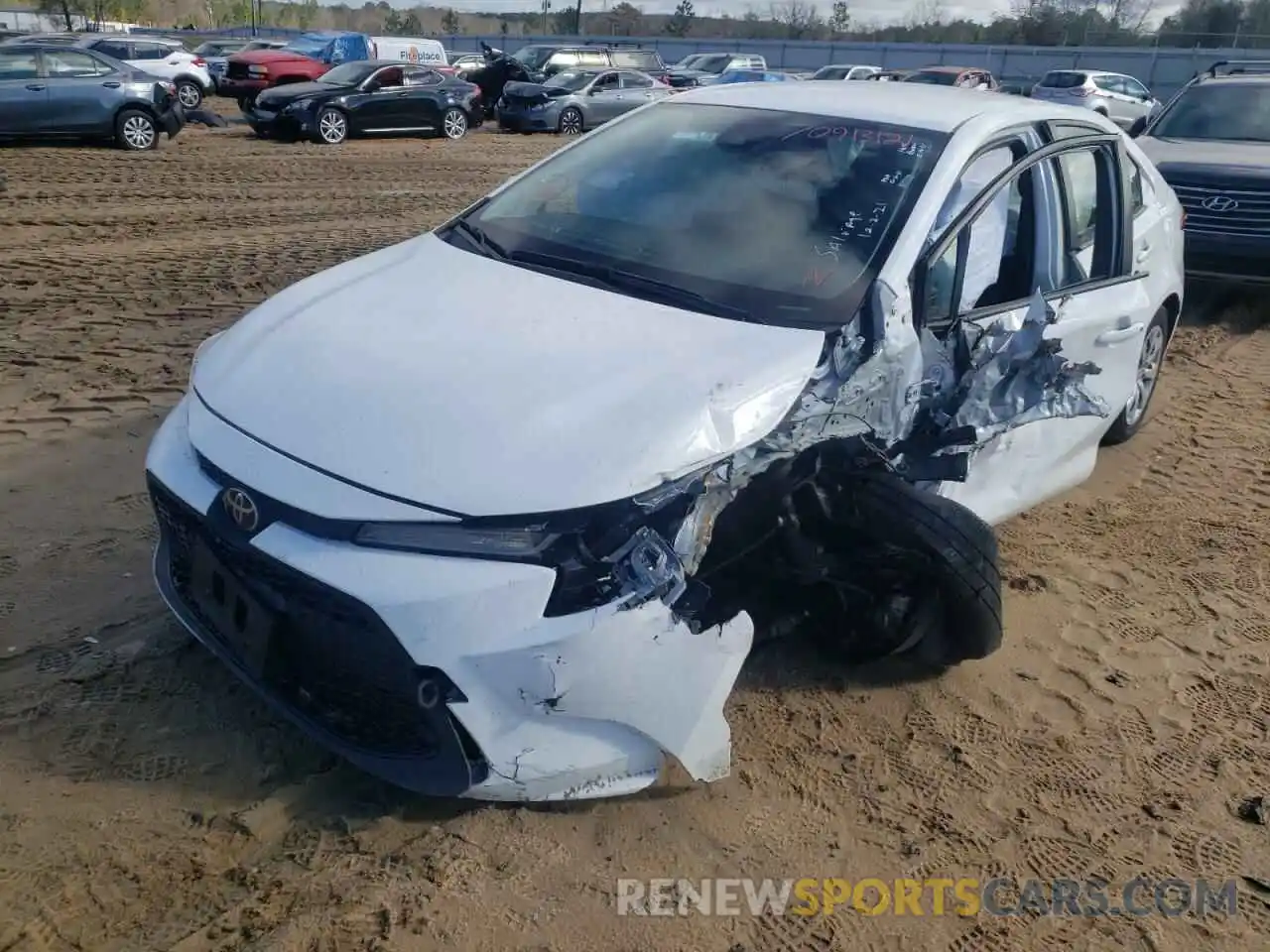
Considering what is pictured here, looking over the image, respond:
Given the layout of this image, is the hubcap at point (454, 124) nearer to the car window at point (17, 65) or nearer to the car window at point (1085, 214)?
the car window at point (17, 65)

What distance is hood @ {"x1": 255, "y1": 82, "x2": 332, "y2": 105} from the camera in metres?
16.7

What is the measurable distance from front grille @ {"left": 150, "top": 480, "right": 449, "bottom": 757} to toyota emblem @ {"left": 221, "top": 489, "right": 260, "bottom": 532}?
56mm

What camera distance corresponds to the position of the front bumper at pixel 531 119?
66.6 feet

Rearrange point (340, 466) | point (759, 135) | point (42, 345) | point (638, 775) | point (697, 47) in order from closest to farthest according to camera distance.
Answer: point (340, 466) < point (638, 775) < point (759, 135) < point (42, 345) < point (697, 47)

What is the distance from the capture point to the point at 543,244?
3523mm

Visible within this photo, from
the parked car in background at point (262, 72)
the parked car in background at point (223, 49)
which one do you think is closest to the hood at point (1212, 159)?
the parked car in background at point (262, 72)

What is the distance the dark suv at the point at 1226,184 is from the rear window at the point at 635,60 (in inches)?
649

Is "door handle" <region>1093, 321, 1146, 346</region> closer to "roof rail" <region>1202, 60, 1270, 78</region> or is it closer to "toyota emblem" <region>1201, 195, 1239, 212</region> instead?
"toyota emblem" <region>1201, 195, 1239, 212</region>

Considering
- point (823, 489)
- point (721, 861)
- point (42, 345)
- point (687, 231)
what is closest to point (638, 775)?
point (721, 861)

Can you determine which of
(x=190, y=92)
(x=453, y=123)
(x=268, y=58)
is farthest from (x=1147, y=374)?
(x=190, y=92)

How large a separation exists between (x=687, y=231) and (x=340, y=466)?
1.52 meters

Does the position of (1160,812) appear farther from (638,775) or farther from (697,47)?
(697,47)

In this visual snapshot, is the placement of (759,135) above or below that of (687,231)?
above

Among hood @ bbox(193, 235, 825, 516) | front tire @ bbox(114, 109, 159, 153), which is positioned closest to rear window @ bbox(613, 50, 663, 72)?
front tire @ bbox(114, 109, 159, 153)
